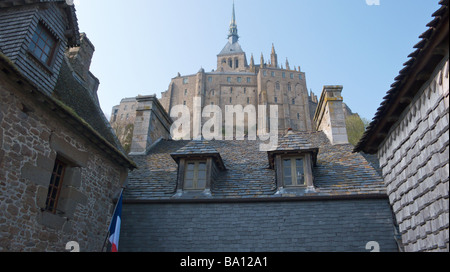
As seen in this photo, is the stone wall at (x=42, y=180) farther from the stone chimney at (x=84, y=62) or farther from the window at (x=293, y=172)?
the window at (x=293, y=172)

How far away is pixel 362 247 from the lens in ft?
25.9

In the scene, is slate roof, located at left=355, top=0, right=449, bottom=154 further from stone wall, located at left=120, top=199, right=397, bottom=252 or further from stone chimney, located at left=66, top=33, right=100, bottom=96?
stone chimney, located at left=66, top=33, right=100, bottom=96

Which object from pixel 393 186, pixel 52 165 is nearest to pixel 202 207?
pixel 52 165

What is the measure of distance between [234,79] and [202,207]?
7675cm

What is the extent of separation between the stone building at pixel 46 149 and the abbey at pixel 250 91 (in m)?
69.1

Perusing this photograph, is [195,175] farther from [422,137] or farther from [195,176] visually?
[422,137]

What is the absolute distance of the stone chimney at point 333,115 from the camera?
12.3 metres

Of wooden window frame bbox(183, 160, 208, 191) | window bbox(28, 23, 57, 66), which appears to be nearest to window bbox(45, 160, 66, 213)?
window bbox(28, 23, 57, 66)

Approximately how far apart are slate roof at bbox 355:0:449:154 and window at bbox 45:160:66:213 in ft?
23.0

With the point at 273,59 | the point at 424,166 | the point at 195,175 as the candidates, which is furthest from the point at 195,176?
the point at 273,59

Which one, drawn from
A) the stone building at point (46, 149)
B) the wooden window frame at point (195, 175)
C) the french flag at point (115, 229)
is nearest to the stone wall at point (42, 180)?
the stone building at point (46, 149)

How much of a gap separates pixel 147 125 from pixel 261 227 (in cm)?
721

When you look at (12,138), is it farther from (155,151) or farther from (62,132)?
(155,151)
